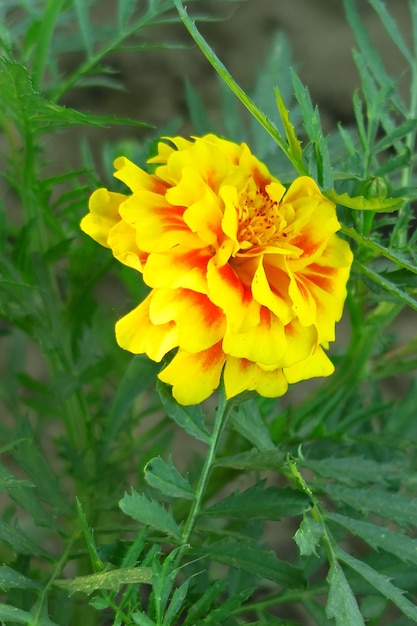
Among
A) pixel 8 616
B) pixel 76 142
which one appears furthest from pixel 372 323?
pixel 76 142

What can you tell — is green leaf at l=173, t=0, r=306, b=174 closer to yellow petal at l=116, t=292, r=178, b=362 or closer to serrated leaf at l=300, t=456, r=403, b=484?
yellow petal at l=116, t=292, r=178, b=362

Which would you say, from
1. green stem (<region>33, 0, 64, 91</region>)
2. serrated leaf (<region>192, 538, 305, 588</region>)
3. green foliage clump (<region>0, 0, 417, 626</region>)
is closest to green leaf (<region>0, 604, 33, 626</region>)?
green foliage clump (<region>0, 0, 417, 626</region>)

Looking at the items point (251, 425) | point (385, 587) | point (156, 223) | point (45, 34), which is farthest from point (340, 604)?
point (45, 34)

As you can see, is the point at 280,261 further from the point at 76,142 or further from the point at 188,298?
the point at 76,142

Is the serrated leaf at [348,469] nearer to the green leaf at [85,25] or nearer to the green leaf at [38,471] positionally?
the green leaf at [38,471]

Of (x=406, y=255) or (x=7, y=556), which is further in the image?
(x=7, y=556)

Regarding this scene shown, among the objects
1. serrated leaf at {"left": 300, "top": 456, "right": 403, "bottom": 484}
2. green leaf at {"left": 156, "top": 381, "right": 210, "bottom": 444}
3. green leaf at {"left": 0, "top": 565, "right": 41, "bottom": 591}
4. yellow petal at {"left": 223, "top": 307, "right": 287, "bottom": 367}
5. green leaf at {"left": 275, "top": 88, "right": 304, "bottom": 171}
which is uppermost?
green leaf at {"left": 275, "top": 88, "right": 304, "bottom": 171}
